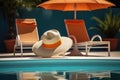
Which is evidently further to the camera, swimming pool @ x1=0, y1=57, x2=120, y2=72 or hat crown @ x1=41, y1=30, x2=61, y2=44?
hat crown @ x1=41, y1=30, x2=61, y2=44

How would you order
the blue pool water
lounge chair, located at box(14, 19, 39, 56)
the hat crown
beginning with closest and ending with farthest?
1. the blue pool water
2. the hat crown
3. lounge chair, located at box(14, 19, 39, 56)

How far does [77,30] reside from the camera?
1175 cm

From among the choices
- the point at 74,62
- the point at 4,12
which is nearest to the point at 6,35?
the point at 4,12

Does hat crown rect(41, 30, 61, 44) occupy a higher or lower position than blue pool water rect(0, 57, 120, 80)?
higher

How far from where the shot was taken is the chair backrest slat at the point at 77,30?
11588mm

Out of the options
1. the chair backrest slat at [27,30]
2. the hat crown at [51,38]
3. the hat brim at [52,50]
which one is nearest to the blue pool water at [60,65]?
the hat brim at [52,50]

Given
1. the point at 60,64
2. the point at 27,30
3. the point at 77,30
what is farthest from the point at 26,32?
the point at 60,64

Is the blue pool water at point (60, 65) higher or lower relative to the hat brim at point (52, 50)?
lower

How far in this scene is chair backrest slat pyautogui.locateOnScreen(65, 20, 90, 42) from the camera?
38.0ft

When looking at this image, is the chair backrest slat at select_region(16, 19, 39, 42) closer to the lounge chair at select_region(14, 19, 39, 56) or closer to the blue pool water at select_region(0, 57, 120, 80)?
the lounge chair at select_region(14, 19, 39, 56)

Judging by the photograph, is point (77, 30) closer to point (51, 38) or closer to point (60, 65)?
point (51, 38)

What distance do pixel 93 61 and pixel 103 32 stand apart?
5446 mm

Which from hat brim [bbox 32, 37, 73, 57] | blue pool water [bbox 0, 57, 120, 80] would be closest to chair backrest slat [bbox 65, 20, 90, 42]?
Answer: hat brim [bbox 32, 37, 73, 57]

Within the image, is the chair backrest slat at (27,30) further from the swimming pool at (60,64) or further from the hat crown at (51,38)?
the swimming pool at (60,64)
